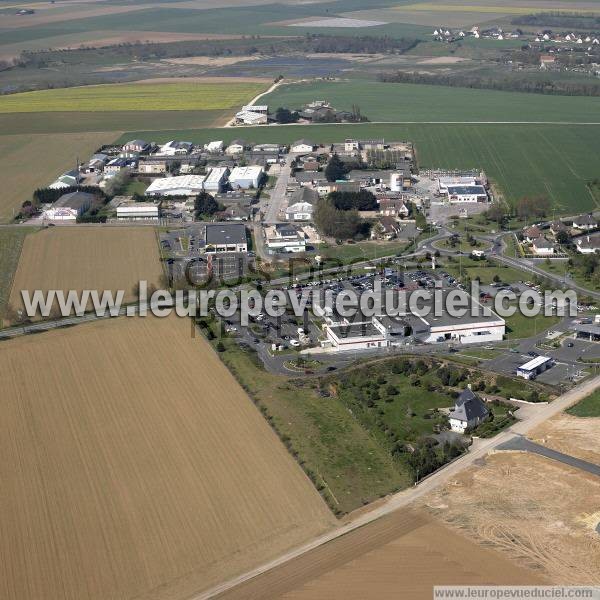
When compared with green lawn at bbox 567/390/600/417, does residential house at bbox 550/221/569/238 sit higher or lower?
higher

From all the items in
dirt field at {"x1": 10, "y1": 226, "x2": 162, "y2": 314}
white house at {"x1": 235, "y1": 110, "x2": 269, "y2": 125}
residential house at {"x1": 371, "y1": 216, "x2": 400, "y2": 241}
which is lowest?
residential house at {"x1": 371, "y1": 216, "x2": 400, "y2": 241}

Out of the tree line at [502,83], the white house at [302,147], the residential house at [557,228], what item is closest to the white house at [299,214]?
the residential house at [557,228]

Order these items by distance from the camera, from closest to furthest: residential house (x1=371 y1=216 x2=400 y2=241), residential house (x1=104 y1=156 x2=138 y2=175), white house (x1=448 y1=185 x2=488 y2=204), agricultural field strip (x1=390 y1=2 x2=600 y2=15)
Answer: residential house (x1=371 y1=216 x2=400 y2=241)
white house (x1=448 y1=185 x2=488 y2=204)
residential house (x1=104 y1=156 x2=138 y2=175)
agricultural field strip (x1=390 y1=2 x2=600 y2=15)

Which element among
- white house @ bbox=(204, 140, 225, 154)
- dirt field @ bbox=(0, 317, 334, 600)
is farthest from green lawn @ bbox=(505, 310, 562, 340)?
white house @ bbox=(204, 140, 225, 154)

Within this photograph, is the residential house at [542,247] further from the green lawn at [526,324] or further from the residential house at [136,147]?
the residential house at [136,147]

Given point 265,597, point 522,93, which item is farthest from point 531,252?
point 522,93

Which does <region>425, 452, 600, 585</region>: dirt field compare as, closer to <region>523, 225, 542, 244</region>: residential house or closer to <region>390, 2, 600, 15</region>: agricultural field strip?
<region>523, 225, 542, 244</region>: residential house

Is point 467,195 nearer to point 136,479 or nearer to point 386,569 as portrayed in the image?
point 136,479
